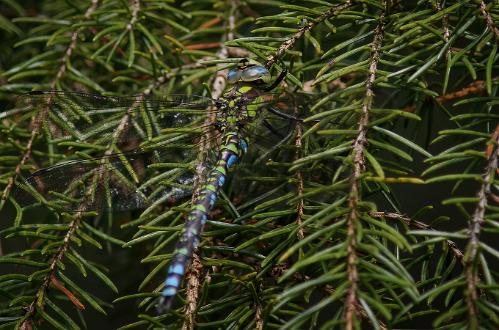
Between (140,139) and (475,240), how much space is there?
3.93 ft

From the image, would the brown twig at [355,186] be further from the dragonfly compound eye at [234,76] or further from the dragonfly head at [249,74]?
the dragonfly compound eye at [234,76]

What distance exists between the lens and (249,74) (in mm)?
1730

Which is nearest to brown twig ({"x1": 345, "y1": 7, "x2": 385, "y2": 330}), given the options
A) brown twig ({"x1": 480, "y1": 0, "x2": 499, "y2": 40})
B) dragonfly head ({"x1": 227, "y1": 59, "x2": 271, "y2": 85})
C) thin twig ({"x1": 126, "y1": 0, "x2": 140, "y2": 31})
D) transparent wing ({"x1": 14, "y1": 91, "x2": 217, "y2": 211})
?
brown twig ({"x1": 480, "y1": 0, "x2": 499, "y2": 40})

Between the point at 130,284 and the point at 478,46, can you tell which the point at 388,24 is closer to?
the point at 478,46

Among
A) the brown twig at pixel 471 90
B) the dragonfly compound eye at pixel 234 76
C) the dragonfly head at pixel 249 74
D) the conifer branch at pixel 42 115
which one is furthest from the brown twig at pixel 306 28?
the conifer branch at pixel 42 115

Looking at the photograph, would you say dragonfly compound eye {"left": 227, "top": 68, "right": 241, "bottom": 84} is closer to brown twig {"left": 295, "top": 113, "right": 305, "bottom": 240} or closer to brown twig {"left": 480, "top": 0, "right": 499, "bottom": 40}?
brown twig {"left": 295, "top": 113, "right": 305, "bottom": 240}

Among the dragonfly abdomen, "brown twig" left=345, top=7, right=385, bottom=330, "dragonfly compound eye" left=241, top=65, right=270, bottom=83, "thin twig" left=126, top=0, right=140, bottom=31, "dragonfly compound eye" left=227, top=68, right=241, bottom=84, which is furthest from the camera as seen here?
"thin twig" left=126, top=0, right=140, bottom=31

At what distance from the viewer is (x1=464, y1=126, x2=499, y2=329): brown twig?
39.6 inches

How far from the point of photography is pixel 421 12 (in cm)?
147

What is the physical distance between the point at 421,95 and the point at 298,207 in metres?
0.66

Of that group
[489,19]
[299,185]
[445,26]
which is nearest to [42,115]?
[299,185]

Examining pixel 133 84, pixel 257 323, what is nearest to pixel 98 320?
pixel 133 84

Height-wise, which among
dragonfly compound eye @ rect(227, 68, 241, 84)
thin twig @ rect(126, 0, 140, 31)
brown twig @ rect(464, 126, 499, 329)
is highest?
thin twig @ rect(126, 0, 140, 31)

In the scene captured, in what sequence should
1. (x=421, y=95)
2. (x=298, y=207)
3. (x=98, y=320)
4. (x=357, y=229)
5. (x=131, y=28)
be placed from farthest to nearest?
1. (x=98, y=320)
2. (x=131, y=28)
3. (x=421, y=95)
4. (x=298, y=207)
5. (x=357, y=229)
